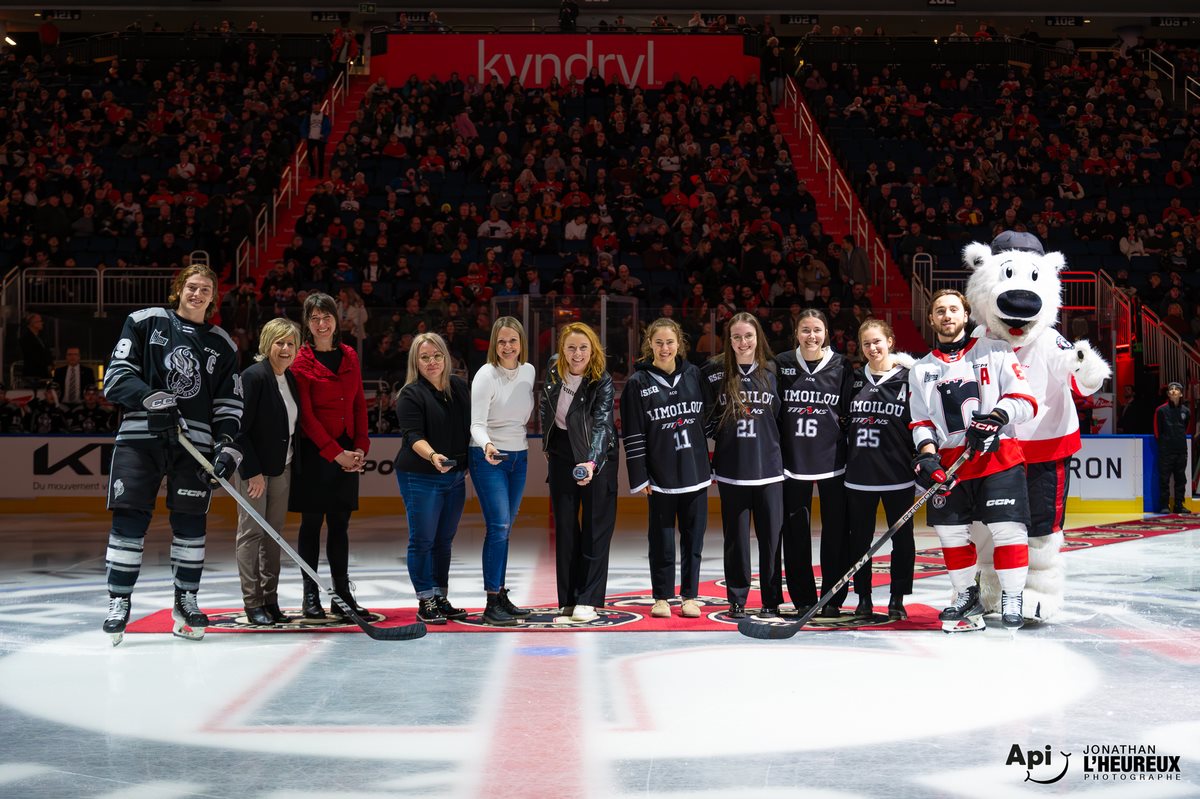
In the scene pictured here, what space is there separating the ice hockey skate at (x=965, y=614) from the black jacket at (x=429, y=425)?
101 inches

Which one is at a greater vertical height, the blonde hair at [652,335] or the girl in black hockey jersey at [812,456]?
the blonde hair at [652,335]

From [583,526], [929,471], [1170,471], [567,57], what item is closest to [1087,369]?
[929,471]

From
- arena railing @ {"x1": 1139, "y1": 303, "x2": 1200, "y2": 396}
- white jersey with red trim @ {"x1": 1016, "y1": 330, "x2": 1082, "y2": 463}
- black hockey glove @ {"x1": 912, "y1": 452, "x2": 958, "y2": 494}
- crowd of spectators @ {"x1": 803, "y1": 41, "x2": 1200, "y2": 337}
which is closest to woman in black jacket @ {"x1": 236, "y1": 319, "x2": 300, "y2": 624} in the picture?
black hockey glove @ {"x1": 912, "y1": 452, "x2": 958, "y2": 494}

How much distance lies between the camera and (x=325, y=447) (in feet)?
21.4

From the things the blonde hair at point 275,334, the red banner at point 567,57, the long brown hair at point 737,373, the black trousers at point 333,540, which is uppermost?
the red banner at point 567,57

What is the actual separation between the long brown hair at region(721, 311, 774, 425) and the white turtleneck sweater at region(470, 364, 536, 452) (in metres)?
1.04

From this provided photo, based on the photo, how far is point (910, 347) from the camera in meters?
14.5

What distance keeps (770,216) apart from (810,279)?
2.22 m

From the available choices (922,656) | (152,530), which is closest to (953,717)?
(922,656)

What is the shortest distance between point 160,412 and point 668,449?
8.19ft

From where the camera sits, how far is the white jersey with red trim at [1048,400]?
21.6ft

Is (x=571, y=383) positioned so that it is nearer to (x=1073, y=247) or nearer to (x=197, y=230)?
(x=197, y=230)

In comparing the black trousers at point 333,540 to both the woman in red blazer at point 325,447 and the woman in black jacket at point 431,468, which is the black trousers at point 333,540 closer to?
the woman in red blazer at point 325,447

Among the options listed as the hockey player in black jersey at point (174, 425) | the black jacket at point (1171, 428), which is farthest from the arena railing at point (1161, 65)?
the hockey player in black jersey at point (174, 425)
